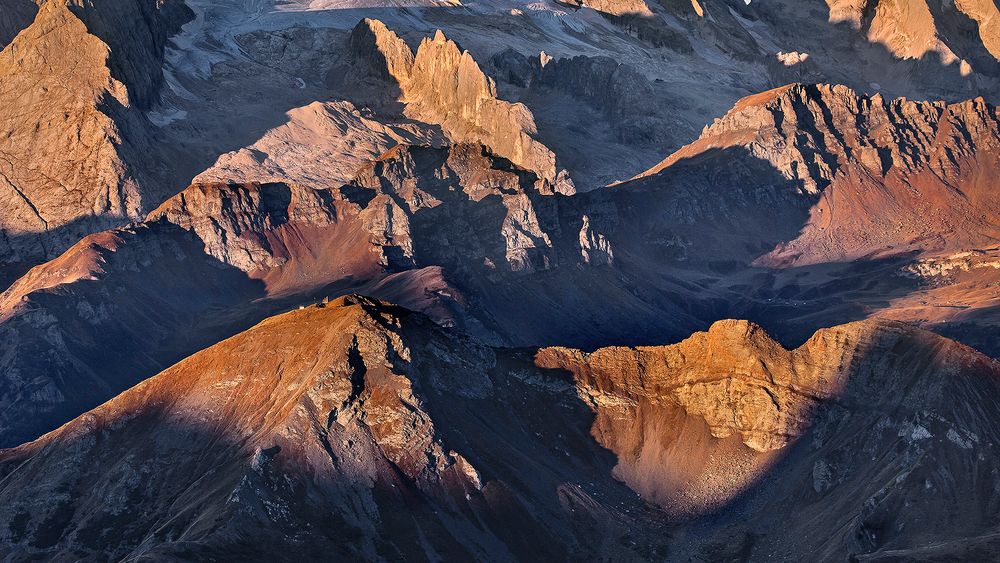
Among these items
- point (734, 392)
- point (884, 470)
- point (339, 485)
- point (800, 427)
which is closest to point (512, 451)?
point (339, 485)

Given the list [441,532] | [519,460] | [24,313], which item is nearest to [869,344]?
[519,460]

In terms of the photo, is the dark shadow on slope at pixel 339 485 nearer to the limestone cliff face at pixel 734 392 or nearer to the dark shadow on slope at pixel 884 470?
the limestone cliff face at pixel 734 392

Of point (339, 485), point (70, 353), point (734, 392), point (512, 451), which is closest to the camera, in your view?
point (339, 485)

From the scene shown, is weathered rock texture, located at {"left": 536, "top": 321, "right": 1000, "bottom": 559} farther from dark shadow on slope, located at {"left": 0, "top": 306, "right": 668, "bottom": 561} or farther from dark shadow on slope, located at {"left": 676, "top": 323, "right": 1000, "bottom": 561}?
dark shadow on slope, located at {"left": 0, "top": 306, "right": 668, "bottom": 561}

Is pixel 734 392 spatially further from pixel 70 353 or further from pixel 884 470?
pixel 70 353

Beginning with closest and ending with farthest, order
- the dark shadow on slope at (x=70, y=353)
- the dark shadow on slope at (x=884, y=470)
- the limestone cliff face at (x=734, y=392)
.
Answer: the dark shadow on slope at (x=884, y=470), the limestone cliff face at (x=734, y=392), the dark shadow on slope at (x=70, y=353)

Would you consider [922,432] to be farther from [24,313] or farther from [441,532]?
[24,313]

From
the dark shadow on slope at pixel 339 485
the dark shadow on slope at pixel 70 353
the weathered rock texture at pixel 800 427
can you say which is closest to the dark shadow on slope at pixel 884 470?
the weathered rock texture at pixel 800 427

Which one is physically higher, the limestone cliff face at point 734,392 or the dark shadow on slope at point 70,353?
the limestone cliff face at point 734,392

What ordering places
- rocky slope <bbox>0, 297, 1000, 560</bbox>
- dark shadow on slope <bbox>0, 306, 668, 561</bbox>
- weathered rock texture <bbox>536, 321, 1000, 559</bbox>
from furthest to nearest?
1. weathered rock texture <bbox>536, 321, 1000, 559</bbox>
2. rocky slope <bbox>0, 297, 1000, 560</bbox>
3. dark shadow on slope <bbox>0, 306, 668, 561</bbox>

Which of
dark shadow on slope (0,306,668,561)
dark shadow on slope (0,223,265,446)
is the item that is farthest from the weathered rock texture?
dark shadow on slope (0,223,265,446)
